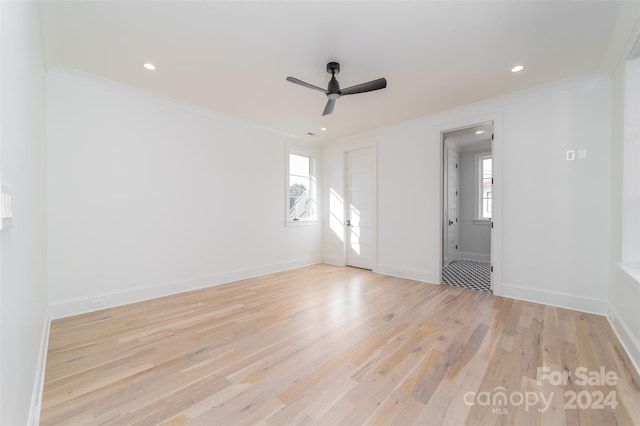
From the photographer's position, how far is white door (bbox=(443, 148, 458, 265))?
18.9 ft

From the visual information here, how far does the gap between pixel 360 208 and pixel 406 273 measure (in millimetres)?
1616

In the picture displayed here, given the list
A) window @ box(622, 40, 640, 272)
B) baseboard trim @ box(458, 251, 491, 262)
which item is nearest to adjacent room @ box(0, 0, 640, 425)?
window @ box(622, 40, 640, 272)

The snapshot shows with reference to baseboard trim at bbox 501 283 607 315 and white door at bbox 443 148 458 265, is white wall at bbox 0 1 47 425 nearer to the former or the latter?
baseboard trim at bbox 501 283 607 315

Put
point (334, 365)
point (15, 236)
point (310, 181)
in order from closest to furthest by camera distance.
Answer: point (15, 236) < point (334, 365) < point (310, 181)

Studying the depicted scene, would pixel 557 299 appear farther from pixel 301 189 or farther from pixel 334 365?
pixel 301 189

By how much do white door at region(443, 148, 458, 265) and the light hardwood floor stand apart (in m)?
2.65

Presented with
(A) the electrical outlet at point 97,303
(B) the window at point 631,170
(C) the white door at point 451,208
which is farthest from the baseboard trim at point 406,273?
(A) the electrical outlet at point 97,303

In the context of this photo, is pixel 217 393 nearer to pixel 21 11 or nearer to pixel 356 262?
pixel 21 11

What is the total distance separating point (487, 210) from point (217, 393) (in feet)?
22.2

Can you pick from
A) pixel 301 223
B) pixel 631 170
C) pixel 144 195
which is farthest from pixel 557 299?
pixel 144 195

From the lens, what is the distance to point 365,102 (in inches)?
149

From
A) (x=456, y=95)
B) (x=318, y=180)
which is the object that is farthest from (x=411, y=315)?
(x=318, y=180)

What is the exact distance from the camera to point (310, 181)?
19.5 ft

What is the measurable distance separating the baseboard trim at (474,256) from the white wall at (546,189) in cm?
283
